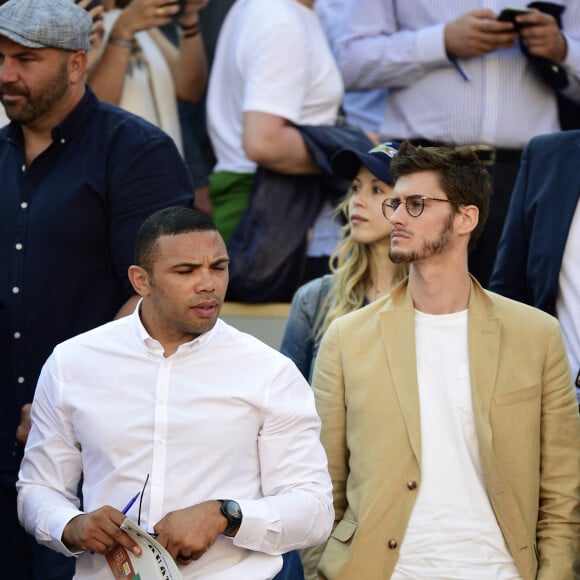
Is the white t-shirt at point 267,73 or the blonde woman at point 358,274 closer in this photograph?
the blonde woman at point 358,274

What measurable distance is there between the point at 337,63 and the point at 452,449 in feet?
9.22

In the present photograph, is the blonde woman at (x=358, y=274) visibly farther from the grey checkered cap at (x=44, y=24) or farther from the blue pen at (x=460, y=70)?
the grey checkered cap at (x=44, y=24)

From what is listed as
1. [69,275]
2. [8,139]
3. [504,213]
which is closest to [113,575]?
[69,275]

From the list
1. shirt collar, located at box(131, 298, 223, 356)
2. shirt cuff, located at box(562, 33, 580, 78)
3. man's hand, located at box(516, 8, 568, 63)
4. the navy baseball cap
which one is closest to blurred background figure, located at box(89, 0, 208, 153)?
the navy baseball cap

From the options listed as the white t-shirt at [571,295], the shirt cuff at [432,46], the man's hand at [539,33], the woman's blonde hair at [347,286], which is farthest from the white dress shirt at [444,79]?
the white t-shirt at [571,295]

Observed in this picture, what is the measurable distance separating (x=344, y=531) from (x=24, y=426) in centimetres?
112

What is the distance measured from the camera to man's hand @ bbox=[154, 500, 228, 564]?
3.57 meters

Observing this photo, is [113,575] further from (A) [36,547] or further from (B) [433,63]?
(B) [433,63]

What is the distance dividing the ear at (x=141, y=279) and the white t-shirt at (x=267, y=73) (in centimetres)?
213

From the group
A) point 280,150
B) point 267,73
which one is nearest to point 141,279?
point 280,150

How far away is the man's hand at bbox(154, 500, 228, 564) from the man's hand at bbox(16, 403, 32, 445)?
1013mm

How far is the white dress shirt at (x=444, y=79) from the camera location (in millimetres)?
6168

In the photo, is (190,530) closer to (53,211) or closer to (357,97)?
(53,211)

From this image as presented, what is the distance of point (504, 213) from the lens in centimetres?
607
